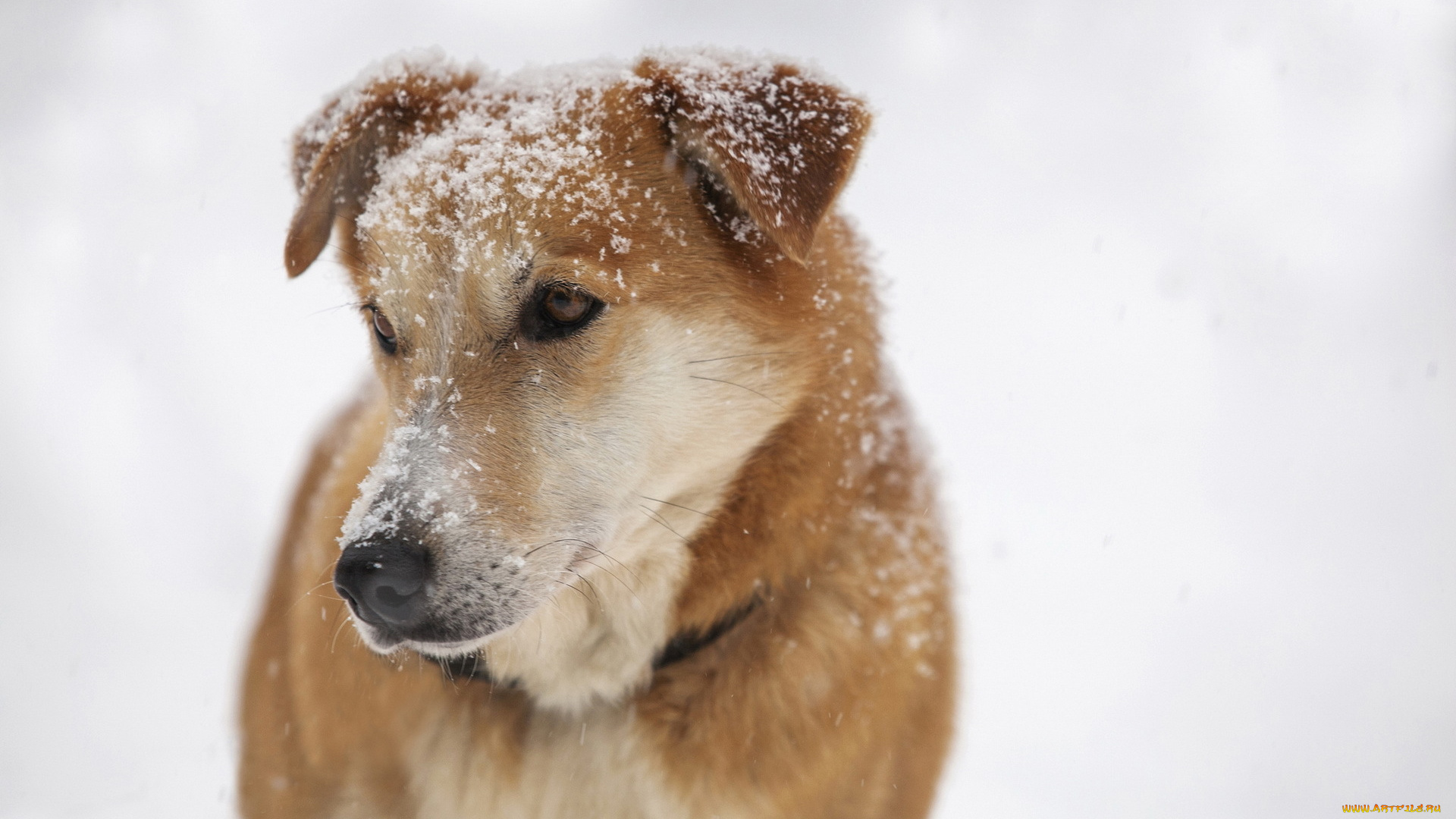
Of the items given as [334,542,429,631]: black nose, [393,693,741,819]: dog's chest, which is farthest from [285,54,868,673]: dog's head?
[393,693,741,819]: dog's chest

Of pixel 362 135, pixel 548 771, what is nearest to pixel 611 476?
pixel 548 771

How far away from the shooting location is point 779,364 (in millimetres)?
2248

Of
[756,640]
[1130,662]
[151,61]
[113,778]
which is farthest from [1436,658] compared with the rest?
[151,61]

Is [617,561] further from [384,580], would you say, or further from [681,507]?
[384,580]

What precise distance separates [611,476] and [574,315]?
1.14ft

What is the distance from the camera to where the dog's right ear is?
2357 millimetres

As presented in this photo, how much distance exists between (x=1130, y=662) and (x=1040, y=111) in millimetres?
A: 3703

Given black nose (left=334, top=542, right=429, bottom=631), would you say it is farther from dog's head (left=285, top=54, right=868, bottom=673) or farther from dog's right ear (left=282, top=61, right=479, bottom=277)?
dog's right ear (left=282, top=61, right=479, bottom=277)

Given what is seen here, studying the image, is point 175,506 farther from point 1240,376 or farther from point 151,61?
point 1240,376

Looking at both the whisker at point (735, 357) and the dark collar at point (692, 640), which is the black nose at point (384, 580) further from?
the whisker at point (735, 357)

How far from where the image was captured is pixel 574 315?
206 centimetres

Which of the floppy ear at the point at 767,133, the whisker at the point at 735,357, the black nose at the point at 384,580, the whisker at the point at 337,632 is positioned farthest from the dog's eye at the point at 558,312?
the whisker at the point at 337,632

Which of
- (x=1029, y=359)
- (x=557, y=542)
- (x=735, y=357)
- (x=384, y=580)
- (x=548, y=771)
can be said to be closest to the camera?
(x=384, y=580)

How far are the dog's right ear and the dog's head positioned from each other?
0.04m
